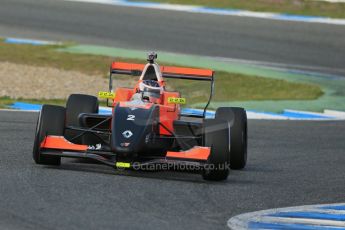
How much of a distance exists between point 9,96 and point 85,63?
4.11 meters

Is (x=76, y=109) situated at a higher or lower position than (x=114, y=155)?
higher

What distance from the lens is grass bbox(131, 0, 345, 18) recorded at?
26375 mm

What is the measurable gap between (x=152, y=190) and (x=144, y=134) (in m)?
0.83

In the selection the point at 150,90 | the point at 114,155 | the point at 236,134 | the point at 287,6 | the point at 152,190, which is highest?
the point at 287,6

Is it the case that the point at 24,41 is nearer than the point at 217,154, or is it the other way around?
the point at 217,154

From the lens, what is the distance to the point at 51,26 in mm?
24797

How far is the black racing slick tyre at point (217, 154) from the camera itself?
1033cm

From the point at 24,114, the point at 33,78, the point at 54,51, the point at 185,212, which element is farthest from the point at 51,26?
the point at 185,212

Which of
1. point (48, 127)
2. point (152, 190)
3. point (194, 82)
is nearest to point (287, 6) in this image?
point (194, 82)

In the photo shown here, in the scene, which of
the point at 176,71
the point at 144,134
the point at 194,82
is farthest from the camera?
the point at 194,82

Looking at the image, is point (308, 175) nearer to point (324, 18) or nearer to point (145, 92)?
point (145, 92)

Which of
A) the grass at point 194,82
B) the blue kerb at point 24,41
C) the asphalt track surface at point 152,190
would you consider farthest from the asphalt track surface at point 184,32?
the asphalt track surface at point 152,190

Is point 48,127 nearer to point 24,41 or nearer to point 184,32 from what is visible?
point 24,41

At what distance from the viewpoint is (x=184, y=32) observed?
2450 centimetres
